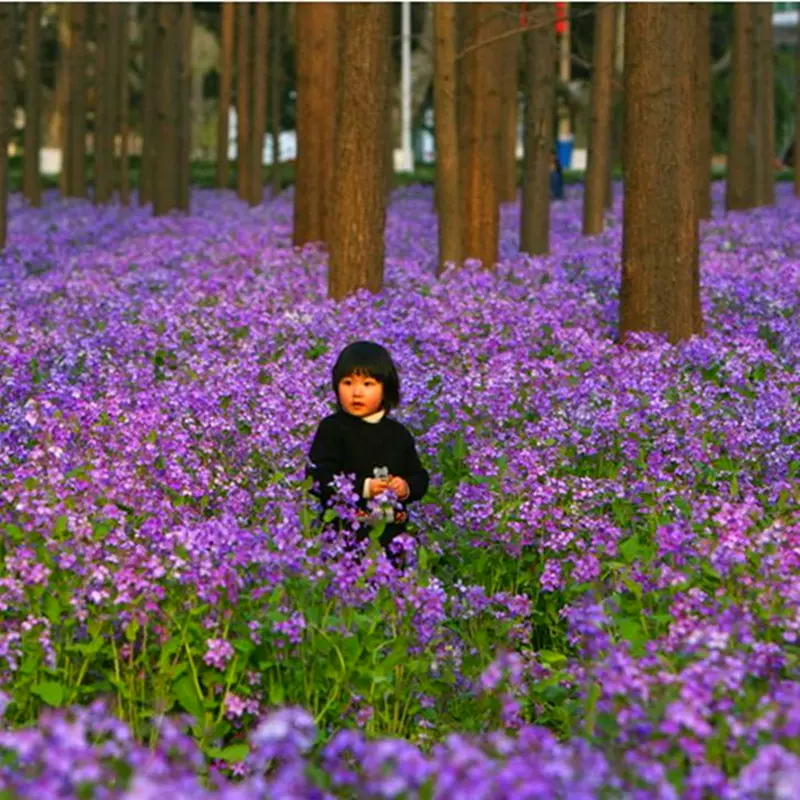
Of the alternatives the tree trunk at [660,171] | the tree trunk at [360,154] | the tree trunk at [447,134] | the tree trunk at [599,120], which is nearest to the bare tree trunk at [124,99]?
the tree trunk at [599,120]

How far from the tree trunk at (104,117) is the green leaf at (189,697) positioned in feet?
114

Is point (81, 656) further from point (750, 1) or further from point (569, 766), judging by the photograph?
point (750, 1)

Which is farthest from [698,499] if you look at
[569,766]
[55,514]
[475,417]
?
[569,766]

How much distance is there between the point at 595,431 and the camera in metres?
10.2

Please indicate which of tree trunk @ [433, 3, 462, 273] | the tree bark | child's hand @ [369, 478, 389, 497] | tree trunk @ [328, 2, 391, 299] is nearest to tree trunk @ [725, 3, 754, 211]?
the tree bark

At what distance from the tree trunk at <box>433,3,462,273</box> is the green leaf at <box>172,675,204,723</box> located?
47.5 ft

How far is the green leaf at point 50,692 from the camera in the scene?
19.7ft

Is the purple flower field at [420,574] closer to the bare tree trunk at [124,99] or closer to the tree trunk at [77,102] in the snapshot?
the tree trunk at [77,102]

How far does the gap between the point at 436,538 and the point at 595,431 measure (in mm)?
1607

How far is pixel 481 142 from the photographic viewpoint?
22000 mm

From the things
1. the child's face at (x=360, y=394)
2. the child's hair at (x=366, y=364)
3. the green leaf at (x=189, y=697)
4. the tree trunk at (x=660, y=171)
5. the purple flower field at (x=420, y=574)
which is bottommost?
the green leaf at (x=189, y=697)

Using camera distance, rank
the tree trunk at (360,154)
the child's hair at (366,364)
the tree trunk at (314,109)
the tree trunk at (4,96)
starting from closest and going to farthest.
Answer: the child's hair at (366,364), the tree trunk at (360,154), the tree trunk at (4,96), the tree trunk at (314,109)

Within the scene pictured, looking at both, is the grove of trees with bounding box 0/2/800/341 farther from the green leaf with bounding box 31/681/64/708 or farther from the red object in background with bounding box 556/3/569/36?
the green leaf with bounding box 31/681/64/708

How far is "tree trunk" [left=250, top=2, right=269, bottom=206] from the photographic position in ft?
127
